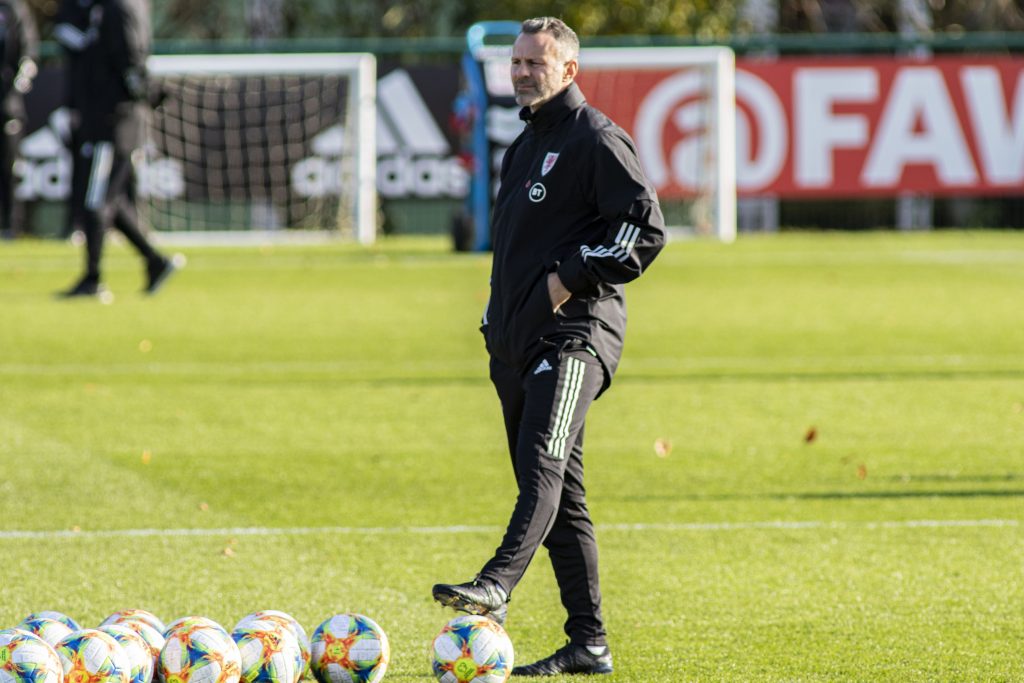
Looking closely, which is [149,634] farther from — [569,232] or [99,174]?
[99,174]

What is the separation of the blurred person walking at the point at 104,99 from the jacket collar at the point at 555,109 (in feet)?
31.2

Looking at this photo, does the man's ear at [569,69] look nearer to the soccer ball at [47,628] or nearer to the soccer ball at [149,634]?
the soccer ball at [149,634]

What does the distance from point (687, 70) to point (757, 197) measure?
6.97 feet

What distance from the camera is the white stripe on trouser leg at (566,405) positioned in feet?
16.6

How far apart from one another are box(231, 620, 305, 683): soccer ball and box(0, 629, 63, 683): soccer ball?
20.0 inches

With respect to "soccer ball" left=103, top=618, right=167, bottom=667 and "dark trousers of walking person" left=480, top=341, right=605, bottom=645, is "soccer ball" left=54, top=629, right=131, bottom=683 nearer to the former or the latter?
"soccer ball" left=103, top=618, right=167, bottom=667

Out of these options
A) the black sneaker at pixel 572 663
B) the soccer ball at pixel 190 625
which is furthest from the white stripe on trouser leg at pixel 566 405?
the soccer ball at pixel 190 625

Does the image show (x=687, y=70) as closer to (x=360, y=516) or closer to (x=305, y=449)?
(x=305, y=449)

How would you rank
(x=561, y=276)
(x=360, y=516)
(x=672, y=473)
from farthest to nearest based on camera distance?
(x=672, y=473), (x=360, y=516), (x=561, y=276)

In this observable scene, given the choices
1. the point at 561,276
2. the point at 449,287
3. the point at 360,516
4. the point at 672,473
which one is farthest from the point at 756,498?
the point at 449,287

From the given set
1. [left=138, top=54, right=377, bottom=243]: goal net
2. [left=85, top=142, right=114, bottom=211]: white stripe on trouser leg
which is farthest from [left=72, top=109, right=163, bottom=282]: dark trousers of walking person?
[left=138, top=54, right=377, bottom=243]: goal net

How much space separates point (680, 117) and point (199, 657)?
18.3m

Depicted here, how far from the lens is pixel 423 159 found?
22766 mm

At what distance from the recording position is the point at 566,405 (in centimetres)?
508
